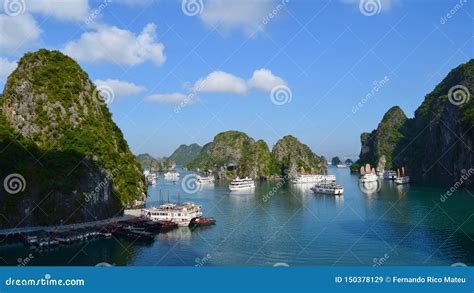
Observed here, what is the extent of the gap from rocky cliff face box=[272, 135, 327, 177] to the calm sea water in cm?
9412

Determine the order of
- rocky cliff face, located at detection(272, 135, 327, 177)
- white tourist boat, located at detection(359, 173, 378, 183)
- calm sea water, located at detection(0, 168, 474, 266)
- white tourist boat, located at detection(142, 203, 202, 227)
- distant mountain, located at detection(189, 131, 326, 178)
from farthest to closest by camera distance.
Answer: rocky cliff face, located at detection(272, 135, 327, 177) → distant mountain, located at detection(189, 131, 326, 178) → white tourist boat, located at detection(359, 173, 378, 183) → white tourist boat, located at detection(142, 203, 202, 227) → calm sea water, located at detection(0, 168, 474, 266)

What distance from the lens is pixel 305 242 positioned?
4475 cm

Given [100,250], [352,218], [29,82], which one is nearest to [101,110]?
[29,82]

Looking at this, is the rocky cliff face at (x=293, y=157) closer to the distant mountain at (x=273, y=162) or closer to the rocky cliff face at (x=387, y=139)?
the distant mountain at (x=273, y=162)

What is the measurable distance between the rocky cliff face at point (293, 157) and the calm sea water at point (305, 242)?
94.1 metres

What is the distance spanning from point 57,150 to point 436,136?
361 ft

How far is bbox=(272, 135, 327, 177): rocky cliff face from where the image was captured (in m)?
165

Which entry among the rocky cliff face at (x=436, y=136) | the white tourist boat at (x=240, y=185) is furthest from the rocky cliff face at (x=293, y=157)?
the white tourist boat at (x=240, y=185)

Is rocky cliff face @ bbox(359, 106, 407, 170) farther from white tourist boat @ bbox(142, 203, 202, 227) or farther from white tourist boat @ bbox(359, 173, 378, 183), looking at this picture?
white tourist boat @ bbox(142, 203, 202, 227)

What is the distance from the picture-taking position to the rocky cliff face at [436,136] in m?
105

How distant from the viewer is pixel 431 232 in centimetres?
4766

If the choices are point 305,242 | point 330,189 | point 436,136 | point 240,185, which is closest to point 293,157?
point 436,136

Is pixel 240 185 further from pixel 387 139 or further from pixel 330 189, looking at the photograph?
pixel 387 139

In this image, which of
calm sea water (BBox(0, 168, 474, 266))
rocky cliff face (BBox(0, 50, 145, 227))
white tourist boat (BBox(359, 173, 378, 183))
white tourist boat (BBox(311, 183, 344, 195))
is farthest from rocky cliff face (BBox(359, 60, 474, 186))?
rocky cliff face (BBox(0, 50, 145, 227))
